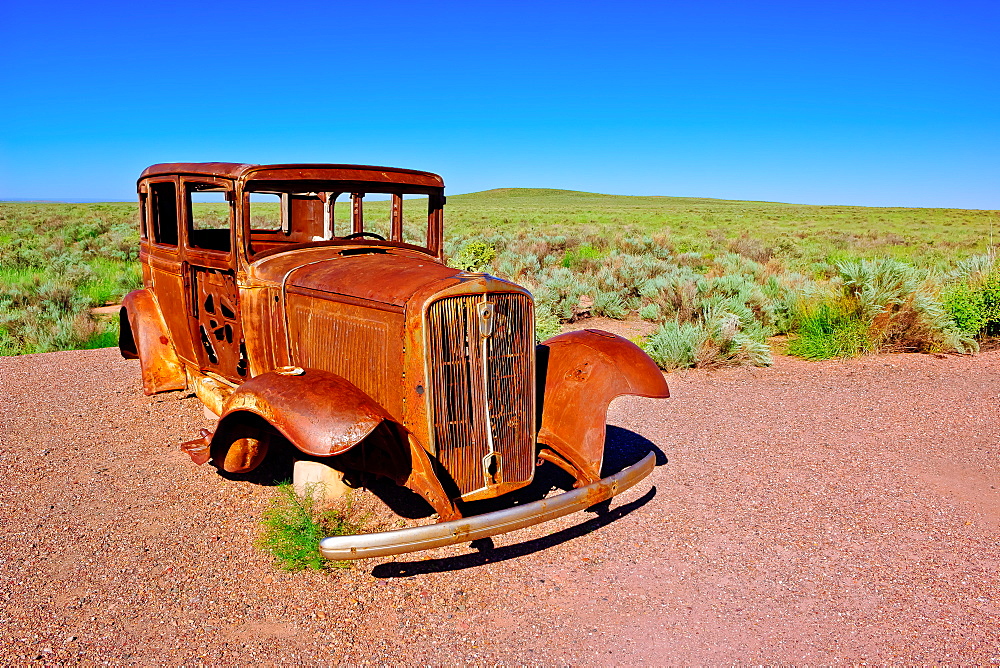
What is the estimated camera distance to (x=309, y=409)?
3600mm

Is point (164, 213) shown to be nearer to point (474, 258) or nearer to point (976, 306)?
point (474, 258)

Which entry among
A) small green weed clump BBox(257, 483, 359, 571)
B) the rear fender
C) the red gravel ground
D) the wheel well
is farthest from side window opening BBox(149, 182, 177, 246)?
small green weed clump BBox(257, 483, 359, 571)

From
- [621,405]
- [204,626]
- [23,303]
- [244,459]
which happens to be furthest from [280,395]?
[23,303]

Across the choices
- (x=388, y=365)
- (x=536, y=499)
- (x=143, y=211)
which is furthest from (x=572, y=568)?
(x=143, y=211)

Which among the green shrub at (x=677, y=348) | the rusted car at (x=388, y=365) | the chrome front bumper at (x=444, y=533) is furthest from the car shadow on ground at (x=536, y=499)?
the green shrub at (x=677, y=348)

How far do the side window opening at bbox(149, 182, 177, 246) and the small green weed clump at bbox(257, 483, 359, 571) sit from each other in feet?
9.13

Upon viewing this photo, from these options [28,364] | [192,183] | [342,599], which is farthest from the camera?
[28,364]

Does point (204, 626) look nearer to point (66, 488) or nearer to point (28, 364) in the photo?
point (66, 488)

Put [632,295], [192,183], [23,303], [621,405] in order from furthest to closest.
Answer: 1. [632,295]
2. [23,303]
3. [621,405]
4. [192,183]

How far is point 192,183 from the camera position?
209 inches

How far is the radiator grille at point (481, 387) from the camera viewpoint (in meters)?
3.72

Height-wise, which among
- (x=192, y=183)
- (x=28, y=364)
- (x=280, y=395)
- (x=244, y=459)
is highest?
(x=192, y=183)

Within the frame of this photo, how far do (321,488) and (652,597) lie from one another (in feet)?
6.95

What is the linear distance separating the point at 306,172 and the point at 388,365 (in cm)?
167
